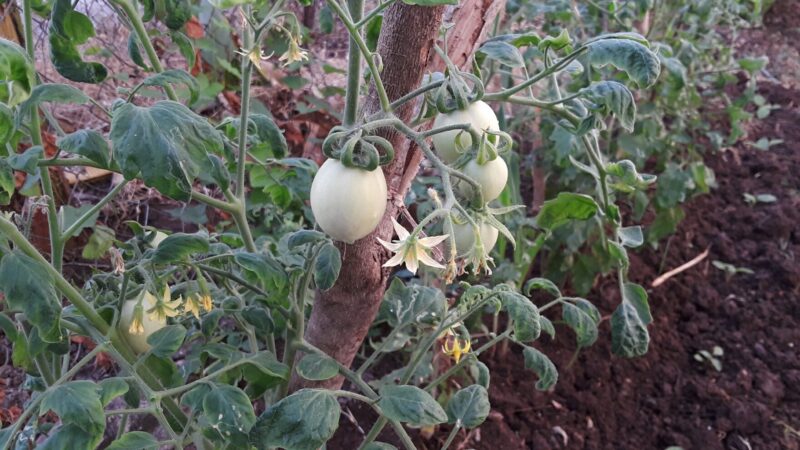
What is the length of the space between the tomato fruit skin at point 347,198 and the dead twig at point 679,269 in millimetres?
1833

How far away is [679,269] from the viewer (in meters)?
2.34

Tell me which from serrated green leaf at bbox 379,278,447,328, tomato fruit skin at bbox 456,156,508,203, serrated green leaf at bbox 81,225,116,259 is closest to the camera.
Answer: tomato fruit skin at bbox 456,156,508,203

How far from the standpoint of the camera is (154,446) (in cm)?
82

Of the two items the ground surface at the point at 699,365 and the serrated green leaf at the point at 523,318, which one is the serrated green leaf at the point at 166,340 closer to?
the serrated green leaf at the point at 523,318

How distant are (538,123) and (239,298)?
1.44 m

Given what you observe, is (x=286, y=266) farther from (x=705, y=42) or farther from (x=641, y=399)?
(x=705, y=42)

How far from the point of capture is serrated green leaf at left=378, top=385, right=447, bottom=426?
0.77 m

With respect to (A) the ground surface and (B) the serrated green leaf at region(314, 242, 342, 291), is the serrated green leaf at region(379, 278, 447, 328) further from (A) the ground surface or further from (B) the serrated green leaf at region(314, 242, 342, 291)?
(A) the ground surface

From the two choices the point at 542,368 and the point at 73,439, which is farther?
the point at 542,368

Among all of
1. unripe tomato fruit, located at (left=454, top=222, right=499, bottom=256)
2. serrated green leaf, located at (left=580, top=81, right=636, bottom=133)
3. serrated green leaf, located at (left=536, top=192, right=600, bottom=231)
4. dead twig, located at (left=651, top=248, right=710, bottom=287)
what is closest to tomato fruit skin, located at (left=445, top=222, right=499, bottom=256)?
unripe tomato fruit, located at (left=454, top=222, right=499, bottom=256)

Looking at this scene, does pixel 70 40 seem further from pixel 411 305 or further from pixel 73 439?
pixel 411 305

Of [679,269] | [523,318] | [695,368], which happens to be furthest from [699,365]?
[523,318]

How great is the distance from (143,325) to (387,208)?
0.35 metres

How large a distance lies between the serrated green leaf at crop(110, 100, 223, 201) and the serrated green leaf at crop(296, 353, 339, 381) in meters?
0.35
